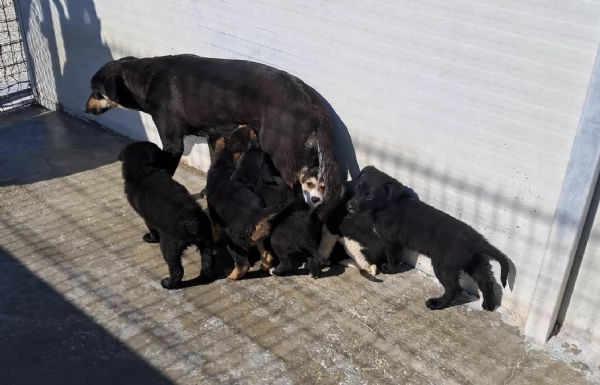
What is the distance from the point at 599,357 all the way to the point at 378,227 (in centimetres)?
175

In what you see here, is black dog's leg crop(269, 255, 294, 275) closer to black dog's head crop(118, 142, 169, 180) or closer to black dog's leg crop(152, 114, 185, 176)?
black dog's head crop(118, 142, 169, 180)

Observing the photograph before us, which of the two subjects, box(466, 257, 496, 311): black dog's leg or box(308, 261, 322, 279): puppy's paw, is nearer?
box(466, 257, 496, 311): black dog's leg

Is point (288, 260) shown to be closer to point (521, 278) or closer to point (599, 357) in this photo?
point (521, 278)

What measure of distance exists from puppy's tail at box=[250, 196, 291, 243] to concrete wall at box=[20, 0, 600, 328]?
1.02 meters

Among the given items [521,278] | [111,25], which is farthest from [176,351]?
[111,25]

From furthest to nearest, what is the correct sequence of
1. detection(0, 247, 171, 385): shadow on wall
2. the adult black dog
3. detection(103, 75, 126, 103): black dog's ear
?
detection(103, 75, 126, 103): black dog's ear < the adult black dog < detection(0, 247, 171, 385): shadow on wall

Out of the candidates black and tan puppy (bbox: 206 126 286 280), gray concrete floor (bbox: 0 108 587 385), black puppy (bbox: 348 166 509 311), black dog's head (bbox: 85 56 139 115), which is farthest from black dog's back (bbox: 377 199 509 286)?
black dog's head (bbox: 85 56 139 115)

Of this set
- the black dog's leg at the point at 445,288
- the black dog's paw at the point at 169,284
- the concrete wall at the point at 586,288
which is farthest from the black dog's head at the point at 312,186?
the concrete wall at the point at 586,288

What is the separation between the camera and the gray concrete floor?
4.30m

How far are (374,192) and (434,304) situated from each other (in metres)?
0.94

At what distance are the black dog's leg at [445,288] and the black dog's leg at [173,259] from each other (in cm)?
186

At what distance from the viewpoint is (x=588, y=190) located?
4043mm

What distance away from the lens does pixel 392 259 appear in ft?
17.1

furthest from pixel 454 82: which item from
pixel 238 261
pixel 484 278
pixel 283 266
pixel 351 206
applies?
pixel 238 261
